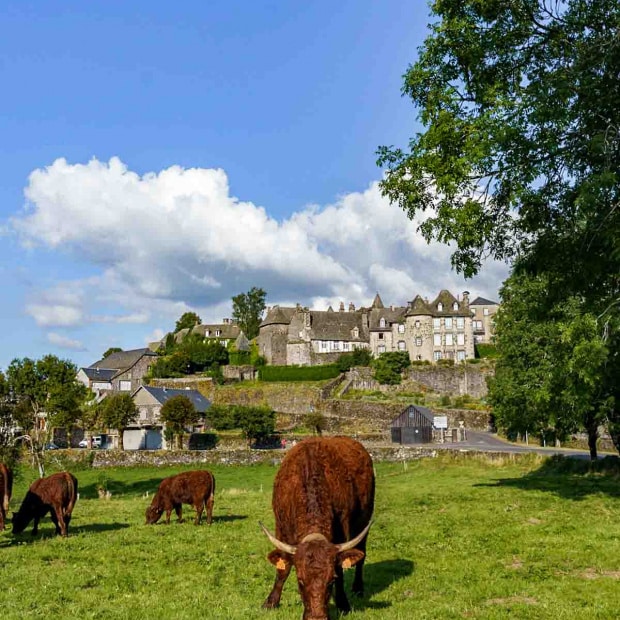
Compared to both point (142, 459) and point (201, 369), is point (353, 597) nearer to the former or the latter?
point (142, 459)

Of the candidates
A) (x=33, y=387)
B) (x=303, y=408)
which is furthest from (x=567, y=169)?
(x=303, y=408)

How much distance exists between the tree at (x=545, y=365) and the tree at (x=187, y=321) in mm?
100304

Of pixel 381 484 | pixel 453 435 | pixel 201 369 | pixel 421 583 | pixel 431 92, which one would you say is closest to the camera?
pixel 421 583

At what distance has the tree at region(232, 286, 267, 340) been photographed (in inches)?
4894

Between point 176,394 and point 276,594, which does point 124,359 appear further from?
point 276,594

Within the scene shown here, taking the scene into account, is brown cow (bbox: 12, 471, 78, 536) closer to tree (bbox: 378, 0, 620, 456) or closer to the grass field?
the grass field

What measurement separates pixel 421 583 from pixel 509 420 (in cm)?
2174

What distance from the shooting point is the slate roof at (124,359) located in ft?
351

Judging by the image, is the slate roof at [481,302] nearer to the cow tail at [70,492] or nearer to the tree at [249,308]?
the tree at [249,308]

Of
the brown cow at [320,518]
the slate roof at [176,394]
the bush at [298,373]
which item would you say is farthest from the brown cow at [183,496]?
the bush at [298,373]

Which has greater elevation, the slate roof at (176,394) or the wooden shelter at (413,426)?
the slate roof at (176,394)

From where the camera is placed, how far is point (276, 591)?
358 inches

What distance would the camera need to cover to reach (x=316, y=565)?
7289 millimetres

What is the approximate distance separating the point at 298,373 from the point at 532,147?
2855 inches
